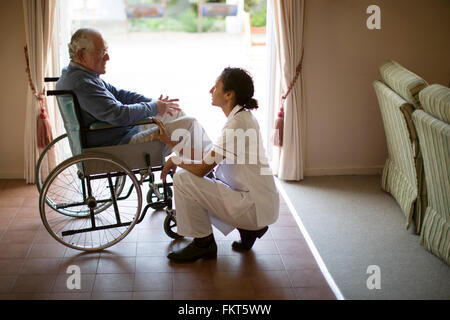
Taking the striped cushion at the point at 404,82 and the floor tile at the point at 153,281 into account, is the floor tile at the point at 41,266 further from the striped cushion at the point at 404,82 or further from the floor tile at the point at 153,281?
the striped cushion at the point at 404,82

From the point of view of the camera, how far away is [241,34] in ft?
14.1

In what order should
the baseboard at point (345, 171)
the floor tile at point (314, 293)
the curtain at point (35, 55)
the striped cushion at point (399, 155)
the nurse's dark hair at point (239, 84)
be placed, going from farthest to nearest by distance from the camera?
the baseboard at point (345, 171)
the curtain at point (35, 55)
the striped cushion at point (399, 155)
the nurse's dark hair at point (239, 84)
the floor tile at point (314, 293)

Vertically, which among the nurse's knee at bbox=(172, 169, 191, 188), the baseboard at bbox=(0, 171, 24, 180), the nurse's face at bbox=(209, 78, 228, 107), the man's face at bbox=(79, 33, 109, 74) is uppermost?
the man's face at bbox=(79, 33, 109, 74)

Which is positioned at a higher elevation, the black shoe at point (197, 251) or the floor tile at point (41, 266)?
the black shoe at point (197, 251)

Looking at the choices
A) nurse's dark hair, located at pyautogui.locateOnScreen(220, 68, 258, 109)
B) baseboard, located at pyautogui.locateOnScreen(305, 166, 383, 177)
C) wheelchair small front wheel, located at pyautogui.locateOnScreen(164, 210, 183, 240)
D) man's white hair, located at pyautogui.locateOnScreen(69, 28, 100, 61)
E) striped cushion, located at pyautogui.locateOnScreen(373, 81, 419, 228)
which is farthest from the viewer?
baseboard, located at pyautogui.locateOnScreen(305, 166, 383, 177)

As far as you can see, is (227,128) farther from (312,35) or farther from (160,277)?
(312,35)

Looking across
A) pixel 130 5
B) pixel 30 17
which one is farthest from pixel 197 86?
pixel 30 17

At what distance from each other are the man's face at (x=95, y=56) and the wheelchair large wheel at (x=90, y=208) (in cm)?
51

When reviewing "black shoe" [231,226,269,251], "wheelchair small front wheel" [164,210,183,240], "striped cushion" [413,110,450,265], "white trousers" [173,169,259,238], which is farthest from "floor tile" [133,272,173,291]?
"striped cushion" [413,110,450,265]

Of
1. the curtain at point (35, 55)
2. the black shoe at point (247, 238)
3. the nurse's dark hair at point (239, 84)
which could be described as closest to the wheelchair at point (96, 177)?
the black shoe at point (247, 238)

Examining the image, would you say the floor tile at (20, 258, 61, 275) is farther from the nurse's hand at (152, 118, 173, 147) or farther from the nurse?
the nurse's hand at (152, 118, 173, 147)

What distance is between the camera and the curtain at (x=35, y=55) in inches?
149

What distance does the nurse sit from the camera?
9.29 ft

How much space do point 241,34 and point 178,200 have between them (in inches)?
74.6
